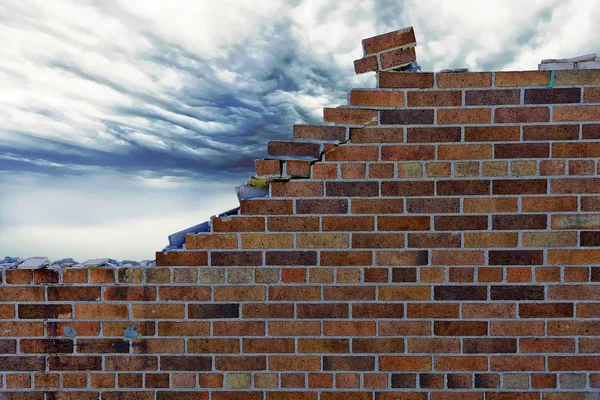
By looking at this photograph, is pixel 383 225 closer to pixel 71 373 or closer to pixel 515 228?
pixel 515 228

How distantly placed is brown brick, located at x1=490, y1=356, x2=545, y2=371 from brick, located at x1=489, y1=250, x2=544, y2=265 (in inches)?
19.8

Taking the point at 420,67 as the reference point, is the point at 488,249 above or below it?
below

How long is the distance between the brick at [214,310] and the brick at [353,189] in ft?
Answer: 2.60

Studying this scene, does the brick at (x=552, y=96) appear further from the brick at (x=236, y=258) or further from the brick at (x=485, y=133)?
the brick at (x=236, y=258)

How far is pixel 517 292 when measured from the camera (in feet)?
5.94

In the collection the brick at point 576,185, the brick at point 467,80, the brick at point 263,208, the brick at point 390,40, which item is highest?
the brick at point 390,40

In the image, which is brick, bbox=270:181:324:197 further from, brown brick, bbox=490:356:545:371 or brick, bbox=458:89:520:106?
brown brick, bbox=490:356:545:371

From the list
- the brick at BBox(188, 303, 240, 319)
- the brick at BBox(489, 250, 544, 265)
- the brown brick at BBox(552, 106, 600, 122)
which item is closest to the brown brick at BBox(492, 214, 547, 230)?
the brick at BBox(489, 250, 544, 265)

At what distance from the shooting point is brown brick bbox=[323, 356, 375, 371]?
6.04 ft

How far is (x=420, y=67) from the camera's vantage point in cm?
191

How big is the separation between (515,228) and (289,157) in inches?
48.4

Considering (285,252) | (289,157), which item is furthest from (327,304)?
(289,157)

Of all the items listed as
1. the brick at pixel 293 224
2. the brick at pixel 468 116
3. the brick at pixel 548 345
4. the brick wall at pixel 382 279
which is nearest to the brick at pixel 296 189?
the brick wall at pixel 382 279

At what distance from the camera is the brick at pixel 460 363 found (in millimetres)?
1830
